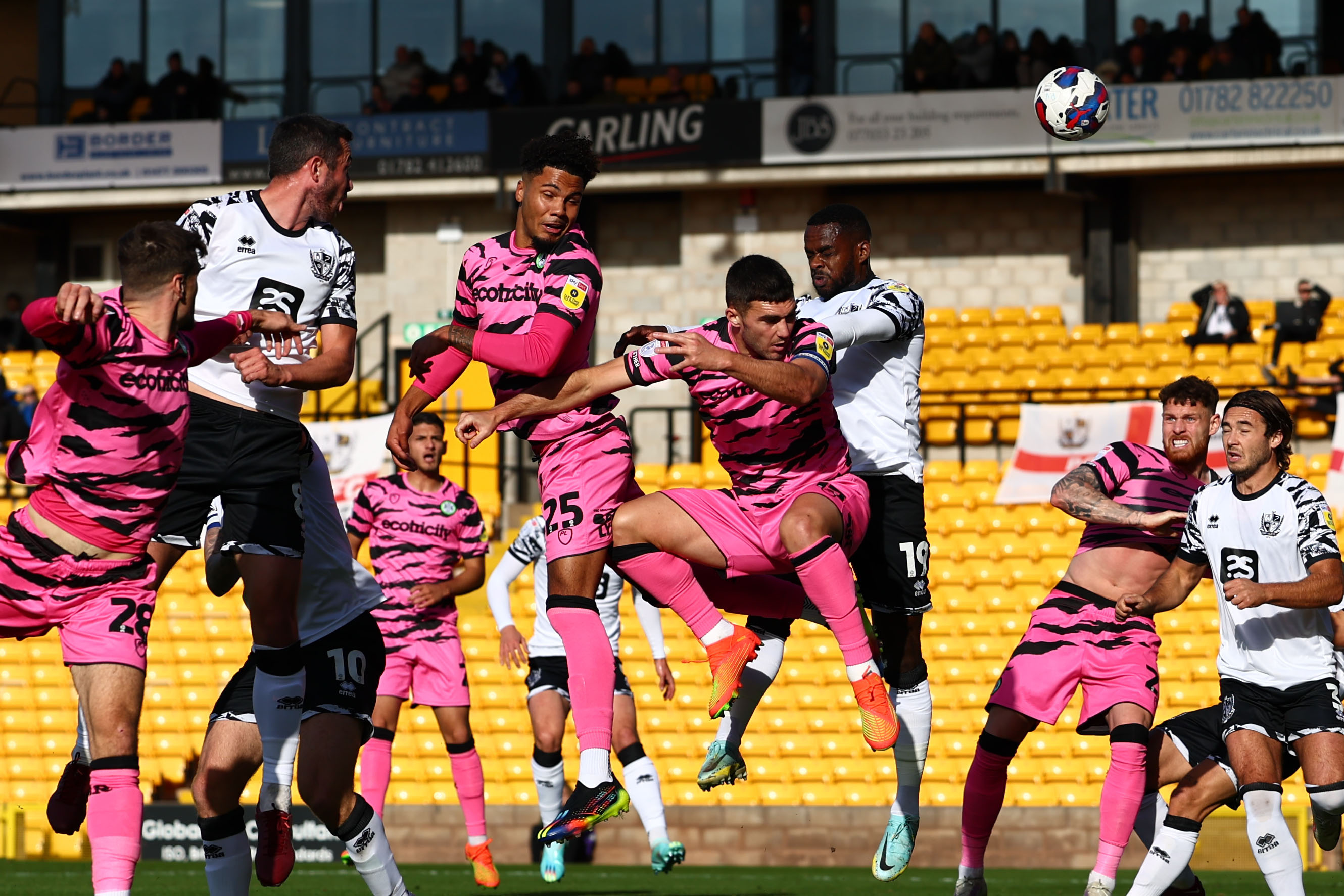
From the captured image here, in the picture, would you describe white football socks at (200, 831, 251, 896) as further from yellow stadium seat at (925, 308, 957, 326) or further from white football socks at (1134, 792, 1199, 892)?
yellow stadium seat at (925, 308, 957, 326)

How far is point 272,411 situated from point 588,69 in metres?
18.6

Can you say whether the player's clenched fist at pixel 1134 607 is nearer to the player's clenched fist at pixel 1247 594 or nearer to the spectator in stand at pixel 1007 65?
the player's clenched fist at pixel 1247 594

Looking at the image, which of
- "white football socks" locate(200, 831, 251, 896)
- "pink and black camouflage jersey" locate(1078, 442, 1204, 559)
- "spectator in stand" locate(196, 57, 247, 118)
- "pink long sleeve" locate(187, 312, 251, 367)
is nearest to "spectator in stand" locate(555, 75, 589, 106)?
"spectator in stand" locate(196, 57, 247, 118)

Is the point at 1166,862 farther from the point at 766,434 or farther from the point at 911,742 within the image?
the point at 766,434

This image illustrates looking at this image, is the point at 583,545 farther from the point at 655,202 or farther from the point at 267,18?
the point at 267,18

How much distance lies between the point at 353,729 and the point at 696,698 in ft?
23.8

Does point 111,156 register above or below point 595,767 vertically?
above

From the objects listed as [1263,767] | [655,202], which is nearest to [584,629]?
[1263,767]

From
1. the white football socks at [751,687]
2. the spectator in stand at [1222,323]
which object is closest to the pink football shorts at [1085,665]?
the white football socks at [751,687]

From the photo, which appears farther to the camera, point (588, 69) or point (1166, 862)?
point (588, 69)

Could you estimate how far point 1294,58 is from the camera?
22406 millimetres

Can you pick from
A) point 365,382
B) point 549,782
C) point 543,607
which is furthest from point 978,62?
point 549,782

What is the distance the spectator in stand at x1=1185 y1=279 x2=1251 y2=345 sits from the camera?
1881 cm

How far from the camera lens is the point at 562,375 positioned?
20.9ft
